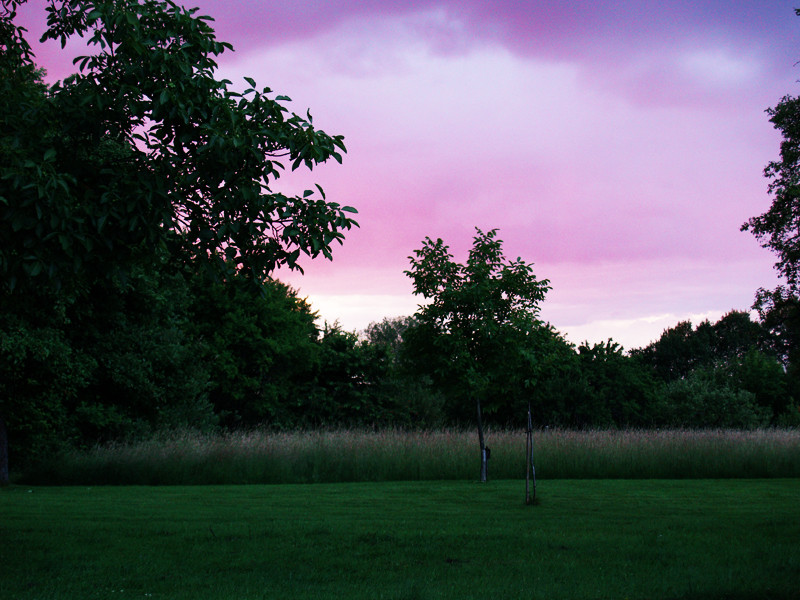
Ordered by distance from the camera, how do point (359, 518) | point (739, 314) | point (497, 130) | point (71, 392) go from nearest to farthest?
point (359, 518), point (497, 130), point (71, 392), point (739, 314)

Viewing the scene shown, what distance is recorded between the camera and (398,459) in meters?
22.2

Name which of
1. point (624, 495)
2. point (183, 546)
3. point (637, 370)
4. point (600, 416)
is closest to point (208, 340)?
point (600, 416)

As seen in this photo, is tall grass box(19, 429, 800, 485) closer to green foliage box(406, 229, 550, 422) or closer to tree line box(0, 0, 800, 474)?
tree line box(0, 0, 800, 474)

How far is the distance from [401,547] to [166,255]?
4.55m

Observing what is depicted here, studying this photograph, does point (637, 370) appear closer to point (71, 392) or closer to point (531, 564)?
point (71, 392)

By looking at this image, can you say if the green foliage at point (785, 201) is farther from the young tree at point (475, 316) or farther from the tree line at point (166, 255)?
the young tree at point (475, 316)

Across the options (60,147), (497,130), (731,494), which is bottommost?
(731,494)

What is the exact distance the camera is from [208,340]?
1902 inches

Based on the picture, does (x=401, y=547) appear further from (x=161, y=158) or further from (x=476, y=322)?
(x=476, y=322)

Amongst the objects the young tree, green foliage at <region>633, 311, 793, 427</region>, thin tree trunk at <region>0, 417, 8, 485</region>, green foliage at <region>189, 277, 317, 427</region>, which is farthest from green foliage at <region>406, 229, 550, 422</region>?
green foliage at <region>189, 277, 317, 427</region>

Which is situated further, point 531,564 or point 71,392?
point 71,392

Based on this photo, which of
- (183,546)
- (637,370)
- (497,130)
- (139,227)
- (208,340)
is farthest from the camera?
(637,370)

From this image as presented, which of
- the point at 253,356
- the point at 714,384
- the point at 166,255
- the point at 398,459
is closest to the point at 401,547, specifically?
the point at 166,255

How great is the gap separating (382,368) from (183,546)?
41.3 meters
